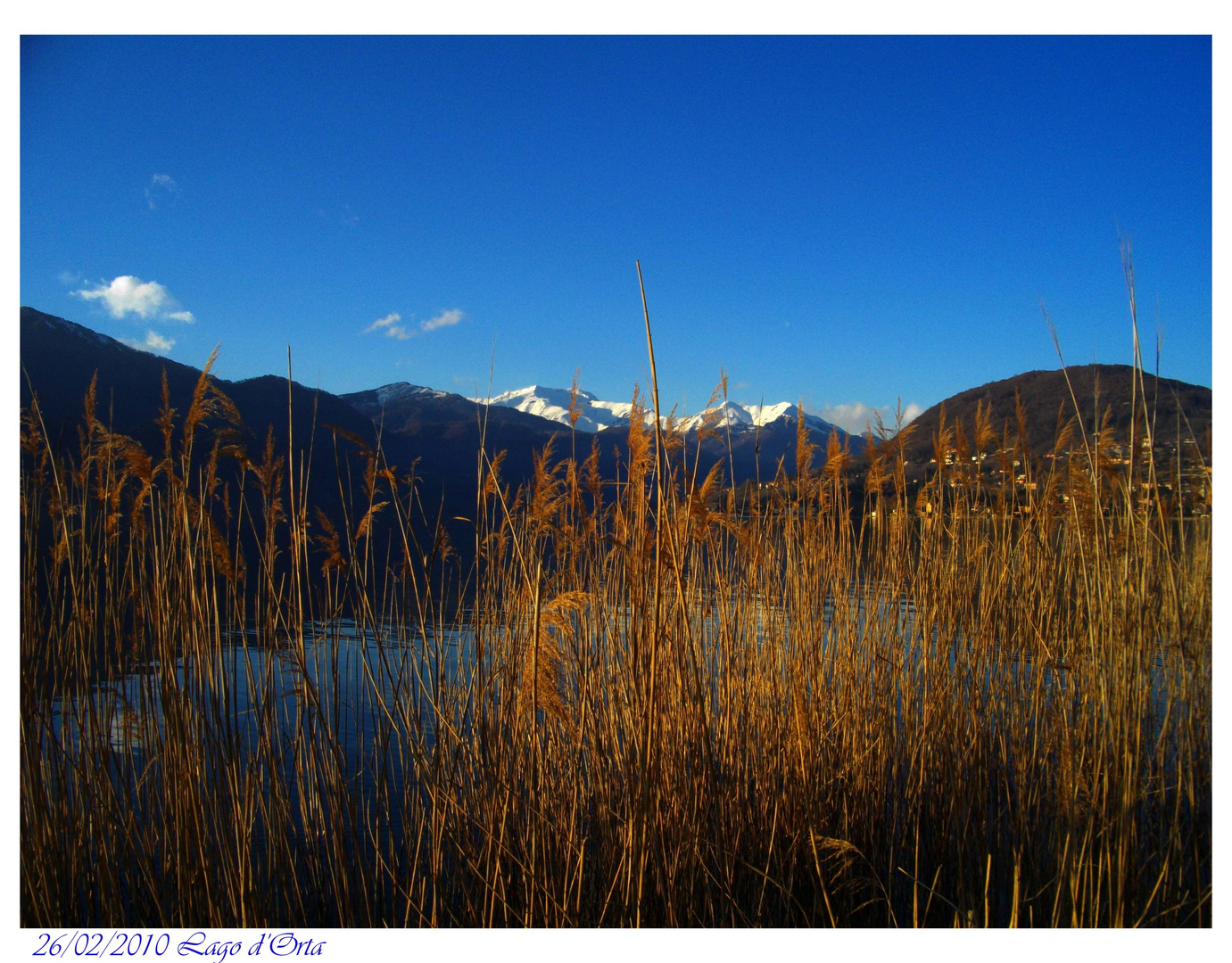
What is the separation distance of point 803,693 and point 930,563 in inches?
42.1

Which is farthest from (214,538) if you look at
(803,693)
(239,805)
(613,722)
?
(803,693)

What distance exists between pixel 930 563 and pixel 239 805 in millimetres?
2592

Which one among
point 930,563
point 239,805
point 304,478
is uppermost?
point 304,478

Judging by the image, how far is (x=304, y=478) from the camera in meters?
1.57
